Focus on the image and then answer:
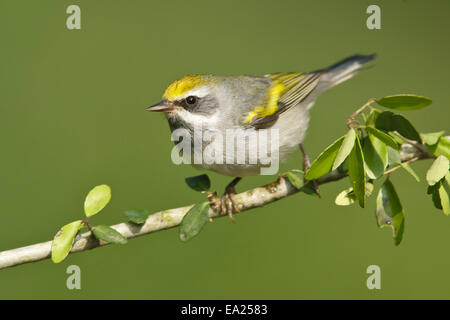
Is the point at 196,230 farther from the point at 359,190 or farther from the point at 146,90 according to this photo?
the point at 146,90

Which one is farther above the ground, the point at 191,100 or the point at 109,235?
the point at 191,100

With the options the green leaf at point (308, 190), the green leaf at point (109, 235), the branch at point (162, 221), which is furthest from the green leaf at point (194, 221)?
the green leaf at point (308, 190)

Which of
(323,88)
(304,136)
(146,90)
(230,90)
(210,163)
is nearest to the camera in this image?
(210,163)

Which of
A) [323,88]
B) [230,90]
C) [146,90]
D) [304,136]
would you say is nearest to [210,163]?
[230,90]

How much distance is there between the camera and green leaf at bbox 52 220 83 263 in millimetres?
2242

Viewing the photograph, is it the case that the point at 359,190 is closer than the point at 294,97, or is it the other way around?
the point at 359,190

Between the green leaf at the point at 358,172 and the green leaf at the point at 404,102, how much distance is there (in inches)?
11.2

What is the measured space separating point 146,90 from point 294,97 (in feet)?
7.26

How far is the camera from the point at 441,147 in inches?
90.4

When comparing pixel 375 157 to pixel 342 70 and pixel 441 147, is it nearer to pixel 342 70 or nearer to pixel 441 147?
pixel 441 147

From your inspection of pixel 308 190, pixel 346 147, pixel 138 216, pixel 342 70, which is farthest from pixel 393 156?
pixel 342 70

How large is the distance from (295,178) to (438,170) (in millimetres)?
755

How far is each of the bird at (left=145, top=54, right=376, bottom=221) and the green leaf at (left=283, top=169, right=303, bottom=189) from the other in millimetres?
353

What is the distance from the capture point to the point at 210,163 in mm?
3043
